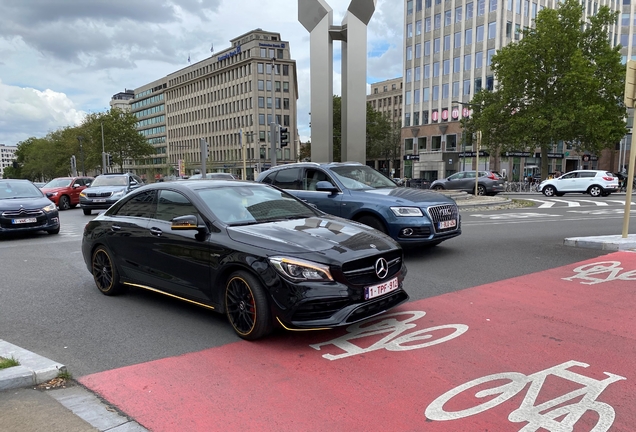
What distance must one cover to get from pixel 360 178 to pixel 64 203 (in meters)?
20.1

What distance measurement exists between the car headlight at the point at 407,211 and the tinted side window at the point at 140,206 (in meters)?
3.99

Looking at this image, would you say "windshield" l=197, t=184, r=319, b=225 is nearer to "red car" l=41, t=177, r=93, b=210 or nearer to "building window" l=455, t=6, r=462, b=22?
"red car" l=41, t=177, r=93, b=210

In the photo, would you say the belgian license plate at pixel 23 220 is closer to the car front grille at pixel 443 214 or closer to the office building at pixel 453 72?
the car front grille at pixel 443 214

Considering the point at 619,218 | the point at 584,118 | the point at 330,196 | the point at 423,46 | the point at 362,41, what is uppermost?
the point at 423,46

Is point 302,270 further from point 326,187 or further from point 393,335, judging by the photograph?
point 326,187

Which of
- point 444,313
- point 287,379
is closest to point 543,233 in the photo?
point 444,313

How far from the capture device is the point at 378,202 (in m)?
8.23

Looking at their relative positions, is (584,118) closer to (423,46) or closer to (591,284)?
(591,284)

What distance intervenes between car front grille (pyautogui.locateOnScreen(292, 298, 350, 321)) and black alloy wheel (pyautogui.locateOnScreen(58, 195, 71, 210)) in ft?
76.4

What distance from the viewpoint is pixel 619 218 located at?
51.9ft

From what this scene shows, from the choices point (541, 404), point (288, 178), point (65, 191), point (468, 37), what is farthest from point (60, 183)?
point (468, 37)

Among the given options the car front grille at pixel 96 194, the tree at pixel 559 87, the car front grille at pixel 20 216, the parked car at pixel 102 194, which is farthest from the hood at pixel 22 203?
the tree at pixel 559 87

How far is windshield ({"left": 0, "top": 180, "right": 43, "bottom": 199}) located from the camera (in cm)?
1274

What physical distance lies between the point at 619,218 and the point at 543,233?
614cm
